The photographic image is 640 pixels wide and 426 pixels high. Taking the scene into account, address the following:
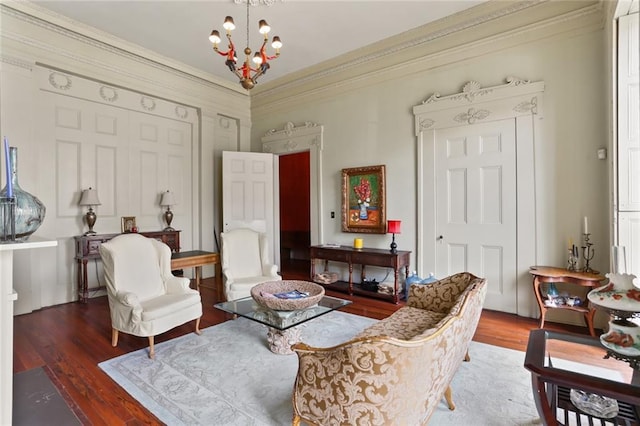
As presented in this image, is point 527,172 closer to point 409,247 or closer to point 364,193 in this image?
point 409,247

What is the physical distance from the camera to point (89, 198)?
4238mm

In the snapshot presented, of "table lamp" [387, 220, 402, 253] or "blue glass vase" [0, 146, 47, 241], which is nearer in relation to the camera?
"blue glass vase" [0, 146, 47, 241]

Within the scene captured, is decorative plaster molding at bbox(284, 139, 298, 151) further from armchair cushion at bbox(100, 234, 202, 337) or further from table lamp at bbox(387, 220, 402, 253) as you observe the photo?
armchair cushion at bbox(100, 234, 202, 337)

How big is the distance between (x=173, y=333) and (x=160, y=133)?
3531mm

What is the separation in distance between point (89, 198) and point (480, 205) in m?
5.28

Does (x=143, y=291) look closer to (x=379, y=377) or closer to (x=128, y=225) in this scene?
(x=128, y=225)

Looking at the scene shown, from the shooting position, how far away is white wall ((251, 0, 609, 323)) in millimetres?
3211

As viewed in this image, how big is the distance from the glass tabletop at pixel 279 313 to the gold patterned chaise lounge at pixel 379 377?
3.39 feet

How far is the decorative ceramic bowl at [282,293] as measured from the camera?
261cm

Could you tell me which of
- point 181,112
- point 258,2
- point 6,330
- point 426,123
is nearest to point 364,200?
point 426,123

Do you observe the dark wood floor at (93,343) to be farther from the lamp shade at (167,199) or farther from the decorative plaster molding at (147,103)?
the decorative plaster molding at (147,103)

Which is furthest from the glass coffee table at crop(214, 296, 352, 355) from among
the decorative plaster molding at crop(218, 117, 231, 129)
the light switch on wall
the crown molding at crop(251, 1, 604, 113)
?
the decorative plaster molding at crop(218, 117, 231, 129)

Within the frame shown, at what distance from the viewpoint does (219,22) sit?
4078 millimetres

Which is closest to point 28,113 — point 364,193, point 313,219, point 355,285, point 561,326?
point 313,219
